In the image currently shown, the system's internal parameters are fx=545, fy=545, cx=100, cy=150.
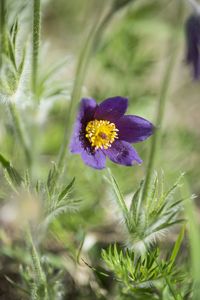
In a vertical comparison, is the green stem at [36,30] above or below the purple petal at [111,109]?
above

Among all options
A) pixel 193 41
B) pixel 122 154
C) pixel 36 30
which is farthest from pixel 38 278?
pixel 193 41

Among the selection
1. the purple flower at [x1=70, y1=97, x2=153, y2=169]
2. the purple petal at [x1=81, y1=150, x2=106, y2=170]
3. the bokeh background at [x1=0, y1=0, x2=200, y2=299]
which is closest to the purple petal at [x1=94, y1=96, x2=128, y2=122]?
the purple flower at [x1=70, y1=97, x2=153, y2=169]

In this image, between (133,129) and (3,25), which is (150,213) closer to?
(133,129)

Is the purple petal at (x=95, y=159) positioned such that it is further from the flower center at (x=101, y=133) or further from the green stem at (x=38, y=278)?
the green stem at (x=38, y=278)

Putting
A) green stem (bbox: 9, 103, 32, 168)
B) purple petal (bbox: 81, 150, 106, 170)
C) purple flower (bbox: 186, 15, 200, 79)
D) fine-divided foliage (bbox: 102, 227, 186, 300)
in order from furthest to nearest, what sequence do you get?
purple flower (bbox: 186, 15, 200, 79), green stem (bbox: 9, 103, 32, 168), purple petal (bbox: 81, 150, 106, 170), fine-divided foliage (bbox: 102, 227, 186, 300)

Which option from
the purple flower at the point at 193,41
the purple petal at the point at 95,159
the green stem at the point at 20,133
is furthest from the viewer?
the purple flower at the point at 193,41

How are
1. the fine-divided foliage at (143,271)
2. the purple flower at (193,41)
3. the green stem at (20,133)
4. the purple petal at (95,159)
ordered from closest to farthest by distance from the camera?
the fine-divided foliage at (143,271), the purple petal at (95,159), the green stem at (20,133), the purple flower at (193,41)

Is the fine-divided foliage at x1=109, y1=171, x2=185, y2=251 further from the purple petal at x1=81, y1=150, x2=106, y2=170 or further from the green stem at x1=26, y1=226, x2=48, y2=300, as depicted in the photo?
the green stem at x1=26, y1=226, x2=48, y2=300

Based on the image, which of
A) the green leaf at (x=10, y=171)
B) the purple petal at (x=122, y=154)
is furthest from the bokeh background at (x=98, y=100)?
the purple petal at (x=122, y=154)
